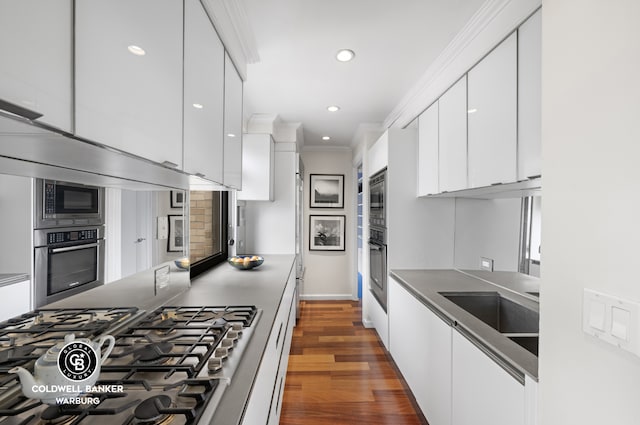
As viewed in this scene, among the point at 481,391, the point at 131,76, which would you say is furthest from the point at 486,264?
the point at 131,76

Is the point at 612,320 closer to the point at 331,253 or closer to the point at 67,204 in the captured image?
the point at 67,204

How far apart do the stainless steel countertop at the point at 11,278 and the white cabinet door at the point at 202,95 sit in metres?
0.60

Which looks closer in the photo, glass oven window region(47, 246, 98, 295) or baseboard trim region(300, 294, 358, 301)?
glass oven window region(47, 246, 98, 295)

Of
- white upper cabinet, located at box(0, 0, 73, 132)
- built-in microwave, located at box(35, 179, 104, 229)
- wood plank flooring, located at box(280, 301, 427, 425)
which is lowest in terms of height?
wood plank flooring, located at box(280, 301, 427, 425)

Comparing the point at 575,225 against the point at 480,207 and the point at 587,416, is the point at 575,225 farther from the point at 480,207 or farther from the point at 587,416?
the point at 480,207

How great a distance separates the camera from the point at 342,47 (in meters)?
2.14

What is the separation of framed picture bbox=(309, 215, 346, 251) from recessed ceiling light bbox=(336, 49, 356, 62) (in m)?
3.09

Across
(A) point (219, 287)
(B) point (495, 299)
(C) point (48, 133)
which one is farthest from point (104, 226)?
(B) point (495, 299)

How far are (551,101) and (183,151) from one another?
1.25 m

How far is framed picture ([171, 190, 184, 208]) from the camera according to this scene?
1.74m

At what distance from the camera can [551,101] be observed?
94 centimetres

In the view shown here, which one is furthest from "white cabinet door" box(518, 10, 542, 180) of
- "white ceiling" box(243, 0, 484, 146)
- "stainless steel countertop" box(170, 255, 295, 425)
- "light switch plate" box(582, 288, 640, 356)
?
"stainless steel countertop" box(170, 255, 295, 425)

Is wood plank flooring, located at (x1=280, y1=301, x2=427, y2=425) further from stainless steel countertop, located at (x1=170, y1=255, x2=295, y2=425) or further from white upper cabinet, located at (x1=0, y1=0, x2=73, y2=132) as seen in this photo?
white upper cabinet, located at (x1=0, y1=0, x2=73, y2=132)

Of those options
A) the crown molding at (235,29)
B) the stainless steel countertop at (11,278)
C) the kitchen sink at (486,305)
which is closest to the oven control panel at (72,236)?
the stainless steel countertop at (11,278)
